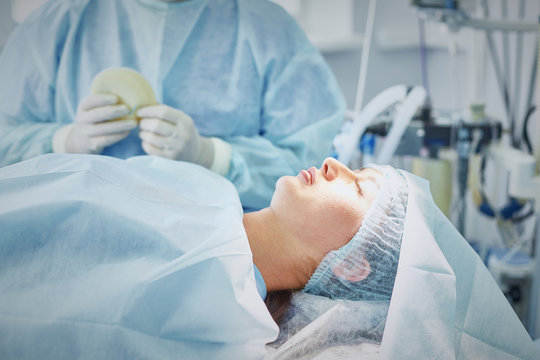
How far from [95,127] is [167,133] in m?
0.15

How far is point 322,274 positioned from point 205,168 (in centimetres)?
37

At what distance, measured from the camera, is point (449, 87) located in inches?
95.1

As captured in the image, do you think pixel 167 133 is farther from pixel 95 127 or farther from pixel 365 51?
pixel 365 51

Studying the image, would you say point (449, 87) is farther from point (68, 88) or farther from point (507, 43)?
point (68, 88)

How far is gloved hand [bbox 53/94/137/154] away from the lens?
2.99 ft

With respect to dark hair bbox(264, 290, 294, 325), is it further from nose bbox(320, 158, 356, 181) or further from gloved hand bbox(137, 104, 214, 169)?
gloved hand bbox(137, 104, 214, 169)

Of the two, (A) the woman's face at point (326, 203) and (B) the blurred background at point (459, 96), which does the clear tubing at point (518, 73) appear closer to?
(B) the blurred background at point (459, 96)

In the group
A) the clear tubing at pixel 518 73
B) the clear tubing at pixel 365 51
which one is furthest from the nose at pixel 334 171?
the clear tubing at pixel 518 73

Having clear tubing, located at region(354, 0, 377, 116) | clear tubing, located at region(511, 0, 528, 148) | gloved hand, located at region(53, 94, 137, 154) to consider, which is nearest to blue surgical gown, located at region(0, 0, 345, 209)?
gloved hand, located at region(53, 94, 137, 154)

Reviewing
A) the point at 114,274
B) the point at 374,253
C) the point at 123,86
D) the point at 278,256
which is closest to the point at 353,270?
the point at 374,253

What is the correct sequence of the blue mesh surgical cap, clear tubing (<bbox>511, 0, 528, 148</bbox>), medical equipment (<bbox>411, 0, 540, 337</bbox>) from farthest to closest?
clear tubing (<bbox>511, 0, 528, 148</bbox>) → medical equipment (<bbox>411, 0, 540, 337</bbox>) → the blue mesh surgical cap

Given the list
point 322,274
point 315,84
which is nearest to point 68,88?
point 315,84

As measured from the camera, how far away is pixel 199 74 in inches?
43.1

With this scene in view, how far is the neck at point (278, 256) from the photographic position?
0.88 meters
